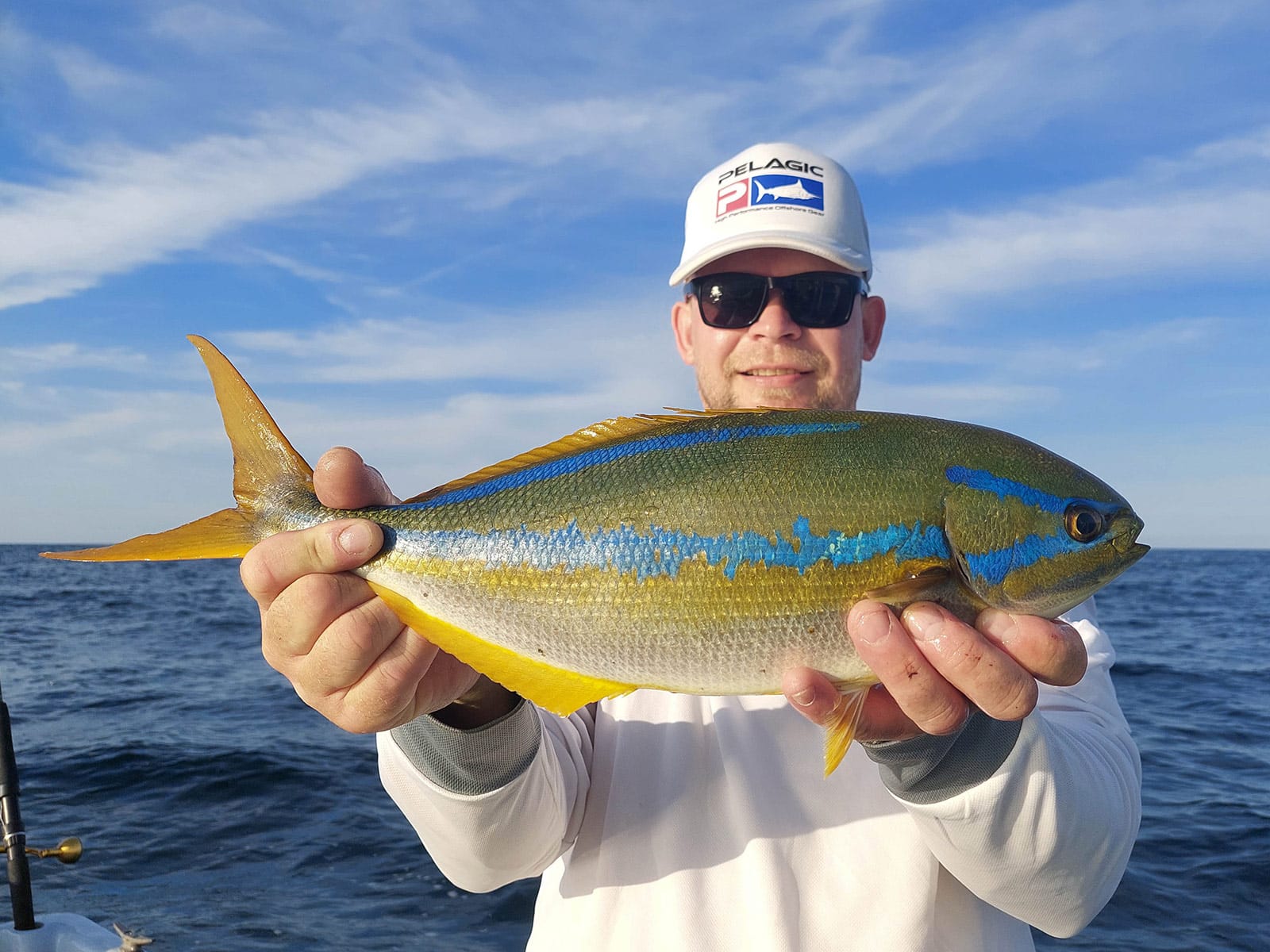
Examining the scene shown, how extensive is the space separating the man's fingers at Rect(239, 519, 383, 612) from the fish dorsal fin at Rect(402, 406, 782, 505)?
0.59ft

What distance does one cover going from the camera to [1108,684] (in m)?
Answer: 3.29

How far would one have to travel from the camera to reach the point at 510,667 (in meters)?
2.27

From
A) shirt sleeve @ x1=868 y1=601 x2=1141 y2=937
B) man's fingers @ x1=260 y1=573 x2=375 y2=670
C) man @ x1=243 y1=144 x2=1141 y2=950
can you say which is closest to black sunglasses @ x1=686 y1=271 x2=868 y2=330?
man @ x1=243 y1=144 x2=1141 y2=950

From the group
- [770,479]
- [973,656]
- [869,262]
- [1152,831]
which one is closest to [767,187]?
[869,262]

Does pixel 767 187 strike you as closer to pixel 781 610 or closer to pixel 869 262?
pixel 869 262

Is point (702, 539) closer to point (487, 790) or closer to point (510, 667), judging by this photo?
point (510, 667)

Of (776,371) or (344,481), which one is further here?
(776,371)

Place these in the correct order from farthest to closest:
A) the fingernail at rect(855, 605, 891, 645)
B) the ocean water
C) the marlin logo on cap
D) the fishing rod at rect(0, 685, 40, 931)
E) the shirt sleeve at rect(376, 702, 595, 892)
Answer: the ocean water → the fishing rod at rect(0, 685, 40, 931) → the marlin logo on cap → the shirt sleeve at rect(376, 702, 595, 892) → the fingernail at rect(855, 605, 891, 645)

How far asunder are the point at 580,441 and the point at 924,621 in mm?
997

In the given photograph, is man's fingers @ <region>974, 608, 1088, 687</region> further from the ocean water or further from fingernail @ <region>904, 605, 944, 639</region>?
the ocean water

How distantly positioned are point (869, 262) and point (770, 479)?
2.54 meters

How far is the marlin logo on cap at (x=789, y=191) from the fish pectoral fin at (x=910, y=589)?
99.7 inches

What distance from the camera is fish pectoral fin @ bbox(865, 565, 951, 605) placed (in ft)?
7.16

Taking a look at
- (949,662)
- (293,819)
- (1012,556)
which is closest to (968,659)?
(949,662)
